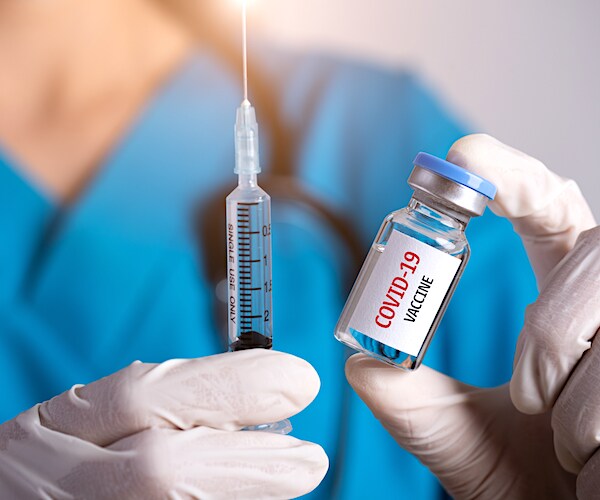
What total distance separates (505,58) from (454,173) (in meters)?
0.75

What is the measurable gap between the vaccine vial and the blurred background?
0.62 m

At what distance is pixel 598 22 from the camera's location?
1.69 meters

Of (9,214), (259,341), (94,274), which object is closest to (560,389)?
(259,341)

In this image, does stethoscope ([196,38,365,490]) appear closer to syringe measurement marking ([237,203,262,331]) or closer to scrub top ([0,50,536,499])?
scrub top ([0,50,536,499])

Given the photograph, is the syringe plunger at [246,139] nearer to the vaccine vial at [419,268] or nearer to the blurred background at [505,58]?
the vaccine vial at [419,268]

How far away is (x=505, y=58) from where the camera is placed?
1.68 meters

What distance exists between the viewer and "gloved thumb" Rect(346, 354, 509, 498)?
4.22ft

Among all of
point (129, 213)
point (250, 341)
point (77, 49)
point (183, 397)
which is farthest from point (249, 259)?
point (77, 49)

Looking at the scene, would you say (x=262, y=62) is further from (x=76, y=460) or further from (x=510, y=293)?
(x=76, y=460)

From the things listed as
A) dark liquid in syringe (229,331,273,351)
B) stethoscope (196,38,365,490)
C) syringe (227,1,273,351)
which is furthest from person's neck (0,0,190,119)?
dark liquid in syringe (229,331,273,351)

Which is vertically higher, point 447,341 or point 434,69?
point 434,69

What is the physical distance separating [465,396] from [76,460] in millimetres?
762

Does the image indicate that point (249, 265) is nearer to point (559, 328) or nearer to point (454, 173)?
point (454, 173)

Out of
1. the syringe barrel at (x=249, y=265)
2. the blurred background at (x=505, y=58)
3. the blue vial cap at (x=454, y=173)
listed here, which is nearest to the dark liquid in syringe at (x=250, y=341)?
the syringe barrel at (x=249, y=265)
